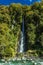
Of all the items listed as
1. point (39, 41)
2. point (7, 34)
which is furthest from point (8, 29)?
point (39, 41)

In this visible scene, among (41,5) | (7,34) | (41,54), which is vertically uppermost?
(41,5)

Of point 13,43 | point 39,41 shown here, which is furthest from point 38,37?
point 13,43

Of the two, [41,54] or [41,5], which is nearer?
[41,54]

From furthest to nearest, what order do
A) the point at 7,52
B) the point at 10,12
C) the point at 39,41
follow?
the point at 10,12, the point at 39,41, the point at 7,52

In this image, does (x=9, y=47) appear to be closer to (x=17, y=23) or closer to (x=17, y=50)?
(x=17, y=50)

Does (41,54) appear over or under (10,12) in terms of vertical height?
under

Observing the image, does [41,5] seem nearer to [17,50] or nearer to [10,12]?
[10,12]

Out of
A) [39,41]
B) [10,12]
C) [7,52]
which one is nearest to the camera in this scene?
[7,52]
